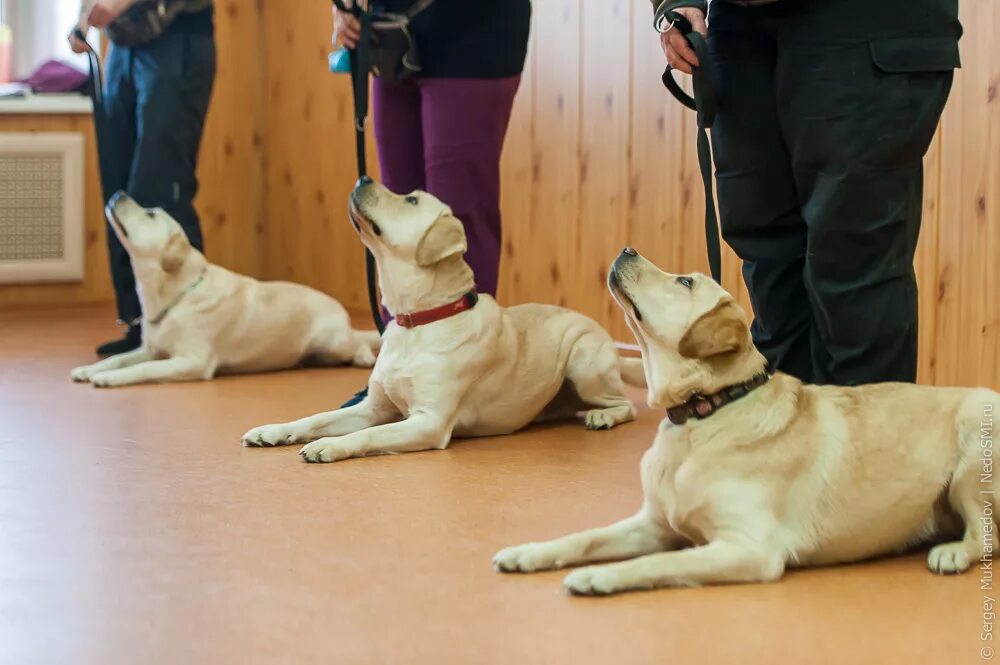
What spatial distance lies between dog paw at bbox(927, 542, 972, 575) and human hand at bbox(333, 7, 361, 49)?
2021 millimetres

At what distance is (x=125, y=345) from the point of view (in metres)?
4.50

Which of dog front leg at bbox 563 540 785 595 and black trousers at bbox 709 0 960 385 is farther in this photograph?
black trousers at bbox 709 0 960 385

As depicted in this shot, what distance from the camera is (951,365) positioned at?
10.8 ft

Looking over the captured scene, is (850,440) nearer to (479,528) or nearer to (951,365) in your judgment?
(479,528)

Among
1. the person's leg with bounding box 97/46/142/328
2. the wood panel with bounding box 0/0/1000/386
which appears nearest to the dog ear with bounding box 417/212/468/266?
the wood panel with bounding box 0/0/1000/386

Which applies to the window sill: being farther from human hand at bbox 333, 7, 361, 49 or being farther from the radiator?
human hand at bbox 333, 7, 361, 49

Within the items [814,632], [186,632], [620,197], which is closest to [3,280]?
[620,197]

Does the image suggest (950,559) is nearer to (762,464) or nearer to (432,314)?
(762,464)

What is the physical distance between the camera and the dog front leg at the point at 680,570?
1.80 metres

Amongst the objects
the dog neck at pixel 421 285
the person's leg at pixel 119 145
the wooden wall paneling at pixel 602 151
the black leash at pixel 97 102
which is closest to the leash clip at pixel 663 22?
the dog neck at pixel 421 285

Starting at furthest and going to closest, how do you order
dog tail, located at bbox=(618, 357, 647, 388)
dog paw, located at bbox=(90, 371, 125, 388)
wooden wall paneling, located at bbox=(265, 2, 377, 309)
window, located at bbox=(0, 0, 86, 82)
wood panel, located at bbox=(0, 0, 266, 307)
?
wood panel, located at bbox=(0, 0, 266, 307)
window, located at bbox=(0, 0, 86, 82)
wooden wall paneling, located at bbox=(265, 2, 377, 309)
dog paw, located at bbox=(90, 371, 125, 388)
dog tail, located at bbox=(618, 357, 647, 388)

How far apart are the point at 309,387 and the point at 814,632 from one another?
255cm

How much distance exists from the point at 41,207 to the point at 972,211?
4.50 meters

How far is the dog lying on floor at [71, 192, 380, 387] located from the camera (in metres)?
4.05
